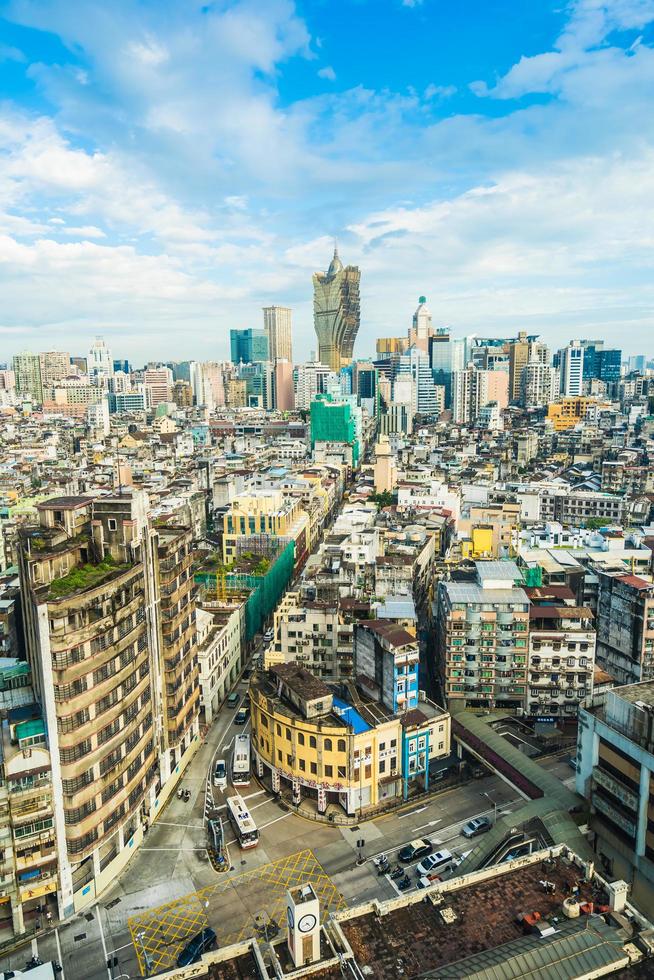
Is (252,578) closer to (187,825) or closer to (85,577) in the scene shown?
(187,825)

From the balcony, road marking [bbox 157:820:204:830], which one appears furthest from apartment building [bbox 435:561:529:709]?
road marking [bbox 157:820:204:830]

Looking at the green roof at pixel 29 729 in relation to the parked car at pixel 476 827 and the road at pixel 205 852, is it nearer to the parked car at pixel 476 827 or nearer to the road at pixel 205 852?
the road at pixel 205 852

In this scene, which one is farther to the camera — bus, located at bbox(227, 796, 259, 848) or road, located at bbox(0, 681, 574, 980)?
bus, located at bbox(227, 796, 259, 848)

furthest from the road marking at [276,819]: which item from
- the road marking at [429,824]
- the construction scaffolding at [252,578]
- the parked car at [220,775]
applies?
the construction scaffolding at [252,578]

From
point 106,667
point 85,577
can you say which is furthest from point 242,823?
point 85,577

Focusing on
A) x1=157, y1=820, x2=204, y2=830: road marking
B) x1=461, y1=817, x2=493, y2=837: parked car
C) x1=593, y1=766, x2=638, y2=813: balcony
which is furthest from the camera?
x1=157, y1=820, x2=204, y2=830: road marking

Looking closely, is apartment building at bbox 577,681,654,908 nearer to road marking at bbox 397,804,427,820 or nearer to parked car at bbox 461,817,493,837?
parked car at bbox 461,817,493,837
